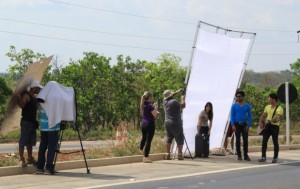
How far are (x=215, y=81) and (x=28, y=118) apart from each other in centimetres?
635

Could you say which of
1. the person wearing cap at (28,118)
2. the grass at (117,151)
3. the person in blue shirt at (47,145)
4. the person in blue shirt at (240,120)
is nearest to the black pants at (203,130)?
the person in blue shirt at (240,120)

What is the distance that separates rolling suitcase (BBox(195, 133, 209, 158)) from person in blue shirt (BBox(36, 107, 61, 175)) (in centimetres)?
501

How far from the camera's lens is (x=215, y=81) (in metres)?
16.5

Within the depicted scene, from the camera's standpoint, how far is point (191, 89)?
1625 cm

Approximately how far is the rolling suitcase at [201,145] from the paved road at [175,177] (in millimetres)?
669

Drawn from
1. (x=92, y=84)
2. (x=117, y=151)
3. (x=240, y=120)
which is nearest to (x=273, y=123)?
(x=240, y=120)

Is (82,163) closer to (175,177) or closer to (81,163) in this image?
(81,163)

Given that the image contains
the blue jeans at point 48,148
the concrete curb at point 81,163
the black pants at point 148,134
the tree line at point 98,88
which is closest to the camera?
the concrete curb at point 81,163

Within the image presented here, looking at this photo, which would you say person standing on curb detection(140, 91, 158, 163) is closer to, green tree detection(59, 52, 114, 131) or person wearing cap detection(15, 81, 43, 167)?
person wearing cap detection(15, 81, 43, 167)

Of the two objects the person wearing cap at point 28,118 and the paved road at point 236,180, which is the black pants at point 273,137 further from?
the person wearing cap at point 28,118

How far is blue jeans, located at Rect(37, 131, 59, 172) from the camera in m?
11.9

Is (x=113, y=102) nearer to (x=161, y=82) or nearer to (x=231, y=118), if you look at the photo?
(x=161, y=82)

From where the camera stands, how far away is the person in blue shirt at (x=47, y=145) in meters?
11.9

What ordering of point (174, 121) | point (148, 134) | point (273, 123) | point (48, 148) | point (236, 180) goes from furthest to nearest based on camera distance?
point (273, 123) < point (174, 121) < point (148, 134) < point (48, 148) < point (236, 180)
